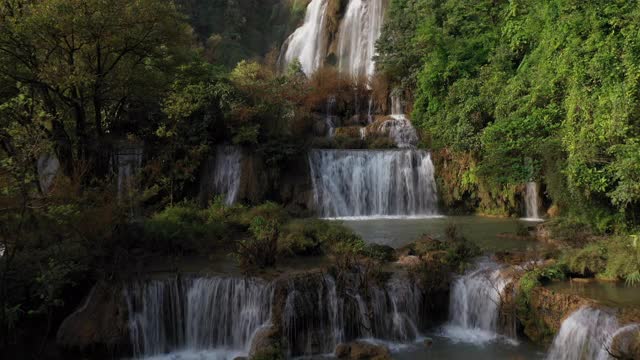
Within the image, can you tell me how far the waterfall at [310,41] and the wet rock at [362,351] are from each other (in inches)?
1056

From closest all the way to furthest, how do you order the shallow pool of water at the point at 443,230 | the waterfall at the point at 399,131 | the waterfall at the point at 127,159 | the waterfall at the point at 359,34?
the shallow pool of water at the point at 443,230
the waterfall at the point at 127,159
the waterfall at the point at 399,131
the waterfall at the point at 359,34

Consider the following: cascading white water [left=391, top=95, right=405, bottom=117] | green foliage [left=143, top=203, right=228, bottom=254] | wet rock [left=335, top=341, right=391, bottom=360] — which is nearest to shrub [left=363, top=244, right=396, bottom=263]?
wet rock [left=335, top=341, right=391, bottom=360]

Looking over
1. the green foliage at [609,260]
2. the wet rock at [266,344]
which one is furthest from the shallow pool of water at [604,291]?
the wet rock at [266,344]

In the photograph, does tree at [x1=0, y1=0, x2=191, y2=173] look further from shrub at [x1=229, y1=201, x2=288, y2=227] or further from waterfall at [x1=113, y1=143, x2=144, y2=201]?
shrub at [x1=229, y1=201, x2=288, y2=227]

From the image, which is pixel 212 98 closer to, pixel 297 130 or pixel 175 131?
pixel 175 131

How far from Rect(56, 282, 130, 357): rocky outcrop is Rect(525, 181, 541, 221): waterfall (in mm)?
14377

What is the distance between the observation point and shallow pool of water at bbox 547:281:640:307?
900cm

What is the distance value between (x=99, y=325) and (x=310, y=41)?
3015 centimetres

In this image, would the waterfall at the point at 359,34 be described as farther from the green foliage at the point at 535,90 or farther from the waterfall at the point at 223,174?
the waterfall at the point at 223,174

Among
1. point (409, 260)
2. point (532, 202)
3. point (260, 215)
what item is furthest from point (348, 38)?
point (409, 260)

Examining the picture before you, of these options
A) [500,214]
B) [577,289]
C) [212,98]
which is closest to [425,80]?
[500,214]

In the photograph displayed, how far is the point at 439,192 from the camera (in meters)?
20.6

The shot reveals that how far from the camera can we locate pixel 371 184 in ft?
66.7

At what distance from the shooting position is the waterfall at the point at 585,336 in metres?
8.08
